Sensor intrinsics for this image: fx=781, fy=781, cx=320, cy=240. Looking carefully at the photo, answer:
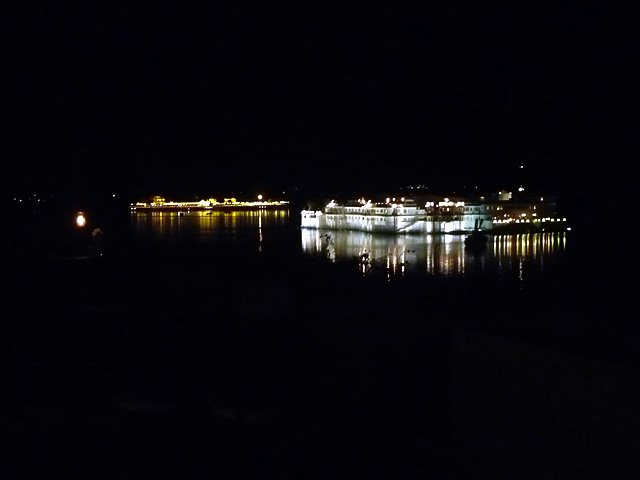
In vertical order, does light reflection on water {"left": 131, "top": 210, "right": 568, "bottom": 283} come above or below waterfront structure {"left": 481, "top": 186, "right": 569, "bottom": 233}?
below

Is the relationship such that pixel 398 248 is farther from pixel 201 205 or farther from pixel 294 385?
pixel 201 205

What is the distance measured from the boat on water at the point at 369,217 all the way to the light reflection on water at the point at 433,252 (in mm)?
657

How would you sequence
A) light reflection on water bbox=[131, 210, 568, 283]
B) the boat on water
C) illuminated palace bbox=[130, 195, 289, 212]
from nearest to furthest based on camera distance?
light reflection on water bbox=[131, 210, 568, 283], the boat on water, illuminated palace bbox=[130, 195, 289, 212]

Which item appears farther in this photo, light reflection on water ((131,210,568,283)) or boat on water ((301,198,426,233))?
boat on water ((301,198,426,233))

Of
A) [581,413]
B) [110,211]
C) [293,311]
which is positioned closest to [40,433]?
[581,413]

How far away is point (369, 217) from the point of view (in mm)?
26125

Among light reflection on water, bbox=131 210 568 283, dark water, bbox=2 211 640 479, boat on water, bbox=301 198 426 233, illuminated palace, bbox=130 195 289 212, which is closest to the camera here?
dark water, bbox=2 211 640 479

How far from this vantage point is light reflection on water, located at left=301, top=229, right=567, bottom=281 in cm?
1415

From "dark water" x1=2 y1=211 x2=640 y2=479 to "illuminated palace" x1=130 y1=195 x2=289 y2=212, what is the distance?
37.9 meters

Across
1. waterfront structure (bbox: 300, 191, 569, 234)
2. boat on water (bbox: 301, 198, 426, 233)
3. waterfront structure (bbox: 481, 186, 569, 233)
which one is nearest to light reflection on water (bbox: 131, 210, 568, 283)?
boat on water (bbox: 301, 198, 426, 233)

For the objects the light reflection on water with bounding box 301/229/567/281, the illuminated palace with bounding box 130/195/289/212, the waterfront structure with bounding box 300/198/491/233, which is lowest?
the light reflection on water with bounding box 301/229/567/281

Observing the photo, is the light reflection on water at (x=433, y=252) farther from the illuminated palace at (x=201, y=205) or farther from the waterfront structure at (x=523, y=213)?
the illuminated palace at (x=201, y=205)

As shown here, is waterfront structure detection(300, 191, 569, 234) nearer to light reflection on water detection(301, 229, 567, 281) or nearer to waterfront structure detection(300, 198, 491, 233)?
waterfront structure detection(300, 198, 491, 233)

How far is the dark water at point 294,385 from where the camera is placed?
1.39 meters
